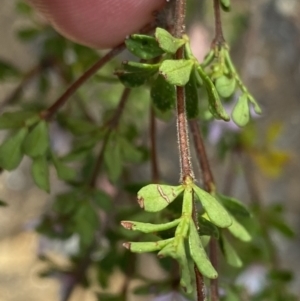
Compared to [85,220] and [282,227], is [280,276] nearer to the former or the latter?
[282,227]

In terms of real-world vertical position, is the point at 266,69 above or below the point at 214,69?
above

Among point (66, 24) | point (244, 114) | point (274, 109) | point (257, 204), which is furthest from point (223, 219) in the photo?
point (274, 109)

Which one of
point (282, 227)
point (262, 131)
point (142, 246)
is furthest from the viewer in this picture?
point (262, 131)

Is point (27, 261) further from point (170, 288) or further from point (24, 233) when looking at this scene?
point (170, 288)

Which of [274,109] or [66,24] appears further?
[274,109]

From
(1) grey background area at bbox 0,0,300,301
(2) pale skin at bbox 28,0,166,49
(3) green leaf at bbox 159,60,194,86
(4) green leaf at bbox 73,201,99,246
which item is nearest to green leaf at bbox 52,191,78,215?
(4) green leaf at bbox 73,201,99,246

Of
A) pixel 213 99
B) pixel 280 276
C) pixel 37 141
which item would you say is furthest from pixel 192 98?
pixel 280 276
